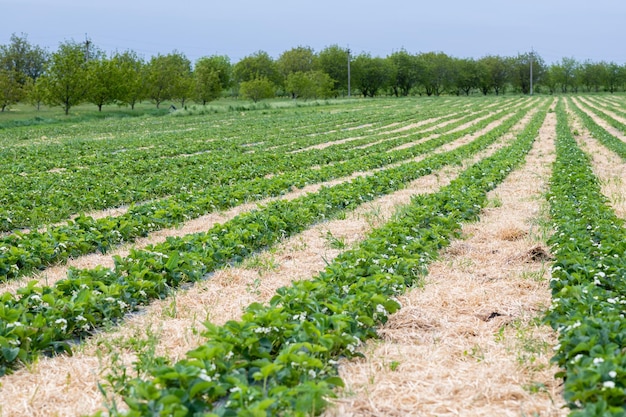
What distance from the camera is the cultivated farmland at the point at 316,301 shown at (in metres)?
4.01

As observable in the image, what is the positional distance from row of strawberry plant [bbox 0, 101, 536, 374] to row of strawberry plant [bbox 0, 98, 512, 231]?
12.3 feet

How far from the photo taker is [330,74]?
374 feet

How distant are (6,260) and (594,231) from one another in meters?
7.21

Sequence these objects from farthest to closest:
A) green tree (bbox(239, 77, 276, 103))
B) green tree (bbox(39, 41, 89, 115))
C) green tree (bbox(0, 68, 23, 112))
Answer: green tree (bbox(239, 77, 276, 103)) < green tree (bbox(0, 68, 23, 112)) < green tree (bbox(39, 41, 89, 115))

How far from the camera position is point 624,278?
5605mm

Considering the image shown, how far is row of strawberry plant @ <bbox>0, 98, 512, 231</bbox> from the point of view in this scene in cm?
1077

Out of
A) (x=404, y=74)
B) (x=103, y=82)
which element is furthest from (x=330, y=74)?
(x=103, y=82)

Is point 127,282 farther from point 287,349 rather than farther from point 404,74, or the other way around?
point 404,74

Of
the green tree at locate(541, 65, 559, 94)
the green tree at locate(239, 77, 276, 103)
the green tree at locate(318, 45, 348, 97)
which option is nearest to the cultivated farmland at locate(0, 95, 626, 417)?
the green tree at locate(239, 77, 276, 103)

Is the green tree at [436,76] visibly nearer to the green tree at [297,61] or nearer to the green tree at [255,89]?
the green tree at [297,61]

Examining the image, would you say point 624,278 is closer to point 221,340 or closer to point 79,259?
point 221,340

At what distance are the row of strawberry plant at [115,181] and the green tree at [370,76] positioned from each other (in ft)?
309

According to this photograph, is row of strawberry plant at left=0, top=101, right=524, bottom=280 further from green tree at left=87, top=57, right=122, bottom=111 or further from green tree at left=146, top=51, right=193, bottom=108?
green tree at left=146, top=51, right=193, bottom=108

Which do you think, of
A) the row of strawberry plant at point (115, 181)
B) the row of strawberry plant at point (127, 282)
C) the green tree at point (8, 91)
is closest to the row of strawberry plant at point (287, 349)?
the row of strawberry plant at point (127, 282)
